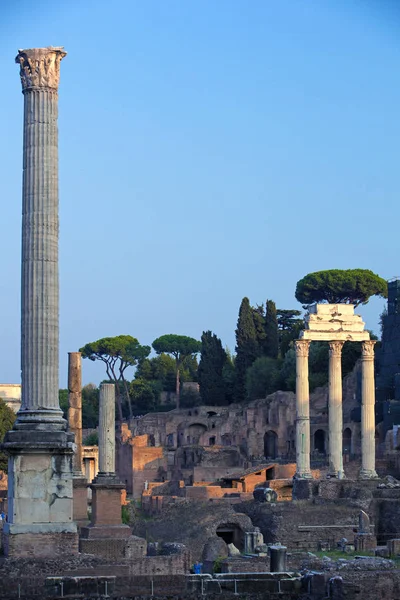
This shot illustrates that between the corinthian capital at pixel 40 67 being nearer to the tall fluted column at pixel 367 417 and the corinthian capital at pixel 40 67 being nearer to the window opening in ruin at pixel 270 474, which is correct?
the tall fluted column at pixel 367 417

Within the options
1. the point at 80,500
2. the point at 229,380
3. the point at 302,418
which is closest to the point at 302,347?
the point at 302,418

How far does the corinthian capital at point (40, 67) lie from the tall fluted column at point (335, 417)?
31.9 m

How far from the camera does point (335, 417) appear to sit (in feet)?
162

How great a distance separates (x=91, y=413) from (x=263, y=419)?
56.2ft

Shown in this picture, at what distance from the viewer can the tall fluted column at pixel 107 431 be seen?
27328 mm

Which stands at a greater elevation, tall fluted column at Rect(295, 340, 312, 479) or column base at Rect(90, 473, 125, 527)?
tall fluted column at Rect(295, 340, 312, 479)

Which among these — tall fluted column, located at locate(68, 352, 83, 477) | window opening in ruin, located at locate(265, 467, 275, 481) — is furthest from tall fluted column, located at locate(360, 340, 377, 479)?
tall fluted column, located at locate(68, 352, 83, 477)

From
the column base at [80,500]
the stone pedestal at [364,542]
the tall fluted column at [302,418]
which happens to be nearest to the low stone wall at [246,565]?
the column base at [80,500]

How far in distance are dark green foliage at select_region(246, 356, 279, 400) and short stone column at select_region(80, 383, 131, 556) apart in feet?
152

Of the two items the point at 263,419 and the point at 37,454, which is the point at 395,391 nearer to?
the point at 263,419

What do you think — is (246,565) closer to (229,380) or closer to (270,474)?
(270,474)

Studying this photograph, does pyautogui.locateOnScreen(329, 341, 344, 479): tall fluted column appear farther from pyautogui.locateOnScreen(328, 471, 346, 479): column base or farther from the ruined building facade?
the ruined building facade

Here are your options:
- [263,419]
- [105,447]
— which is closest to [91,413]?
[263,419]

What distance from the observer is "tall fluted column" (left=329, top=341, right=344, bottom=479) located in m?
48.8
